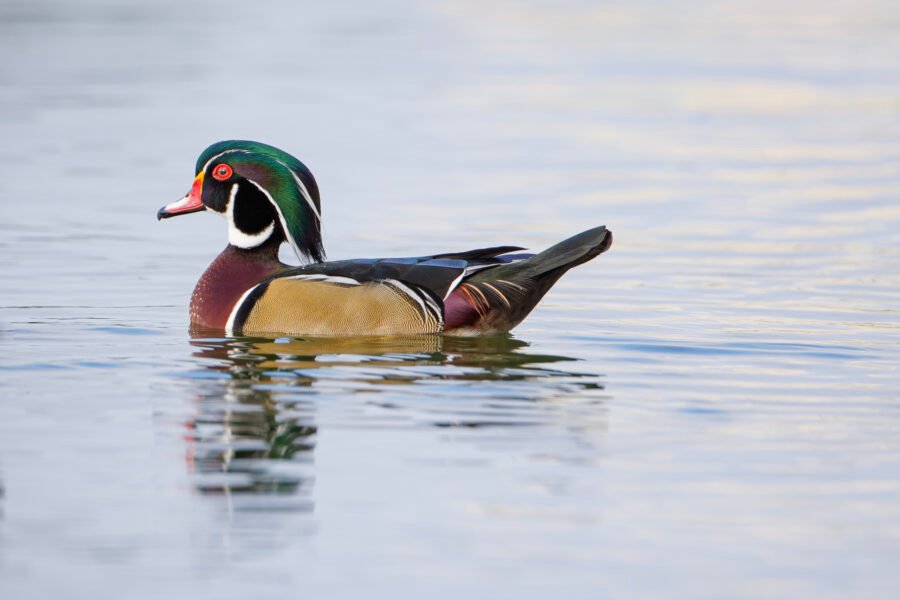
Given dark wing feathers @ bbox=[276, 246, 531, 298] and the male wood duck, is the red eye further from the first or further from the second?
dark wing feathers @ bbox=[276, 246, 531, 298]

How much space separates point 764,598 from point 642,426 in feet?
7.51

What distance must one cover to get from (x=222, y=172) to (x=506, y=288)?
2.16 m

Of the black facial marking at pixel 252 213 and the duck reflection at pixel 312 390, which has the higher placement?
the black facial marking at pixel 252 213

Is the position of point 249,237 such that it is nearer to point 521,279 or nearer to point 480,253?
point 480,253

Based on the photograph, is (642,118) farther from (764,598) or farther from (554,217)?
(764,598)

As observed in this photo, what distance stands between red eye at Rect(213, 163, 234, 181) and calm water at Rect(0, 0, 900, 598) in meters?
1.07

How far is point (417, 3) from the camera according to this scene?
114 feet

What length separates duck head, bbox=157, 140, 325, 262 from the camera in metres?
10.8

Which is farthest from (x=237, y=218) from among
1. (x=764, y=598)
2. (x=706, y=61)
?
(x=706, y=61)

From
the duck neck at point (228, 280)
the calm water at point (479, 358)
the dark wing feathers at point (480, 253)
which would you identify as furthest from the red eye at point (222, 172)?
the dark wing feathers at point (480, 253)

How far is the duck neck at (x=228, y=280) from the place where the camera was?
10.6m

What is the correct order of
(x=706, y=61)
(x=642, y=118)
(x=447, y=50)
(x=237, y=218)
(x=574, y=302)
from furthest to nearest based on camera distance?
(x=447, y=50)
(x=706, y=61)
(x=642, y=118)
(x=574, y=302)
(x=237, y=218)

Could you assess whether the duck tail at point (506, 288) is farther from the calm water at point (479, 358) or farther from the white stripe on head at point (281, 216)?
the white stripe on head at point (281, 216)

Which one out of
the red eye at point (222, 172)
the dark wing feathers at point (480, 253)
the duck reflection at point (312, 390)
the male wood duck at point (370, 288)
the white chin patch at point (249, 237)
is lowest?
the duck reflection at point (312, 390)
